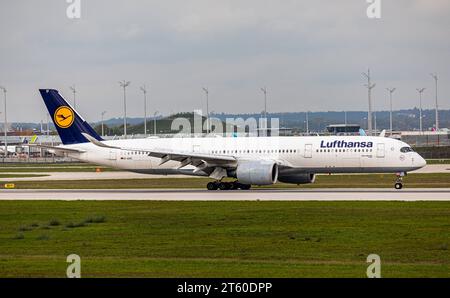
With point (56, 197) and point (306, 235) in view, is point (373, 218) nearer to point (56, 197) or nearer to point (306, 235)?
point (306, 235)

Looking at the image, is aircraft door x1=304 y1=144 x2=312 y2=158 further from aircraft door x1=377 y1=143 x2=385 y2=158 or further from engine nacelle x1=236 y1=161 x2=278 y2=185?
aircraft door x1=377 y1=143 x2=385 y2=158

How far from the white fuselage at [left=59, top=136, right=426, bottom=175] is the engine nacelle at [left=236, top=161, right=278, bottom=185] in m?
2.35

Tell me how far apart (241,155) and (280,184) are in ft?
23.1

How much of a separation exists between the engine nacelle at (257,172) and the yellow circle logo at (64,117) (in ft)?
48.1

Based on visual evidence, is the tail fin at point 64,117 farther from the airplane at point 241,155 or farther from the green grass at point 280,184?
the green grass at point 280,184

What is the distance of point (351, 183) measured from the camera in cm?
6956

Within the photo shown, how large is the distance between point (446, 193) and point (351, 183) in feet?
55.5

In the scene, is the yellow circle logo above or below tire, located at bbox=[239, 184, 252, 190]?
above

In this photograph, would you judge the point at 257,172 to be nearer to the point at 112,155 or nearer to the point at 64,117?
the point at 112,155

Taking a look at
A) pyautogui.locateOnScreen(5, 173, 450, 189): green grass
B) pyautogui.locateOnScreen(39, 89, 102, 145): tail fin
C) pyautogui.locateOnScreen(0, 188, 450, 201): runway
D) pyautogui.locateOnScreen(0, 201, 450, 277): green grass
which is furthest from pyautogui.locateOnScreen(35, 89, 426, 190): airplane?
pyautogui.locateOnScreen(0, 201, 450, 277): green grass

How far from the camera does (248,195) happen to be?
2202 inches

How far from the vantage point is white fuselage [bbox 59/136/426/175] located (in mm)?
60438

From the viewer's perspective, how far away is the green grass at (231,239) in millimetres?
25859

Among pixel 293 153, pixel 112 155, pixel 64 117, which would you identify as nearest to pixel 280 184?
pixel 293 153
